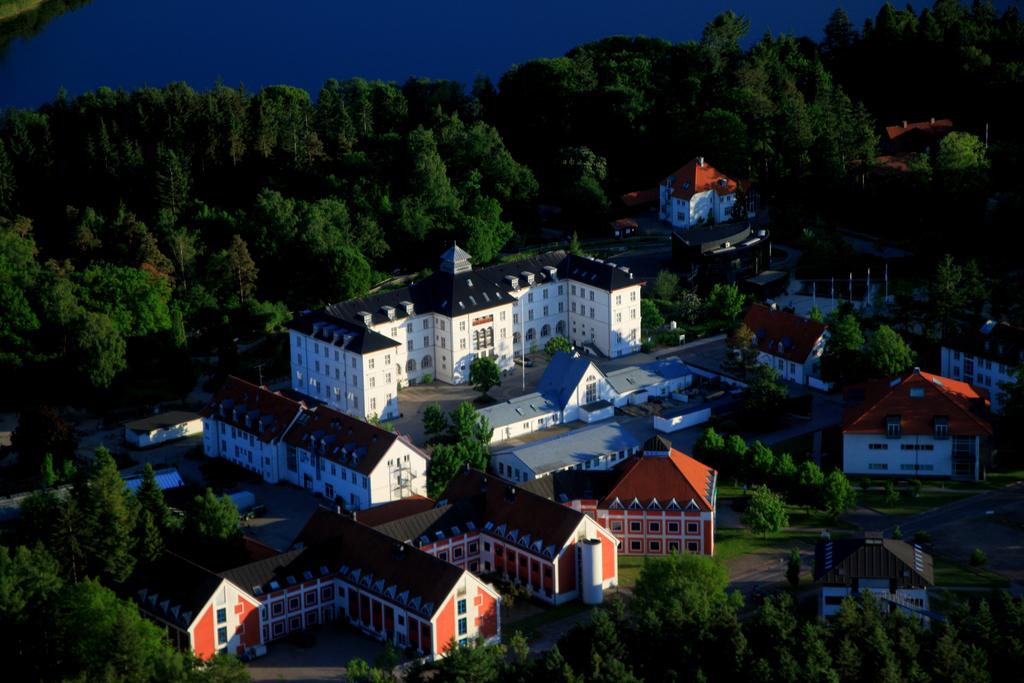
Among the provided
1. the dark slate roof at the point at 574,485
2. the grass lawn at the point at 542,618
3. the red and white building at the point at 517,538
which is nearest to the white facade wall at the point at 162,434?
the red and white building at the point at 517,538

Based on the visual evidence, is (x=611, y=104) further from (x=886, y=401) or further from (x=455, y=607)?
(x=455, y=607)

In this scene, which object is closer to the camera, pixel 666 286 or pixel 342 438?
pixel 342 438

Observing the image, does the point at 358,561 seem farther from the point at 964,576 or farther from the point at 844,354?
the point at 844,354

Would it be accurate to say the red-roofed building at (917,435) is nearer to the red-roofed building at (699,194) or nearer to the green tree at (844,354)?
the green tree at (844,354)

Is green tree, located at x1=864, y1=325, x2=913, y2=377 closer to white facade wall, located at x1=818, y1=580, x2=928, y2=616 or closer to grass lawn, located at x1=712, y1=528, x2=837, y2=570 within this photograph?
grass lawn, located at x1=712, y1=528, x2=837, y2=570

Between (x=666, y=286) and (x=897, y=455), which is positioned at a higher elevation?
(x=666, y=286)

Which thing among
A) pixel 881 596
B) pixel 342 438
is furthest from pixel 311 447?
pixel 881 596

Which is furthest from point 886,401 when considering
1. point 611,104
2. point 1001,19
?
point 1001,19
